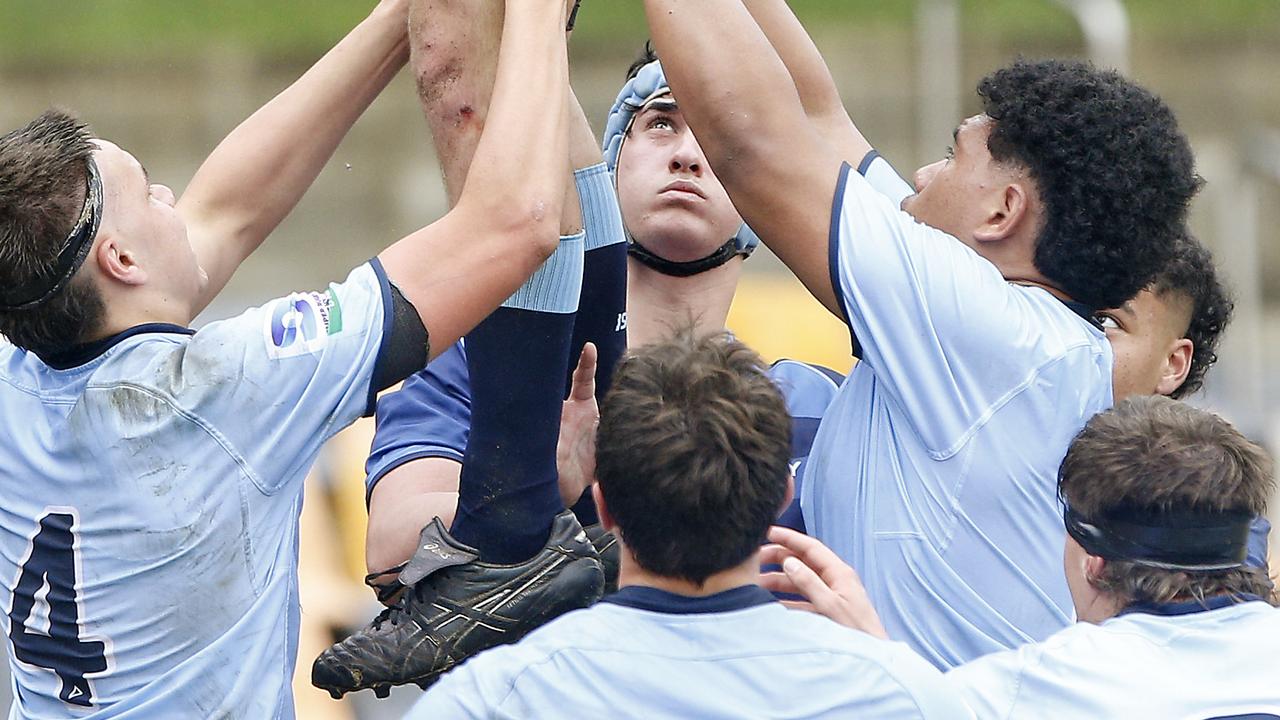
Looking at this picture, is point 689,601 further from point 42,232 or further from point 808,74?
point 808,74

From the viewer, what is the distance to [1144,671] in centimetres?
237

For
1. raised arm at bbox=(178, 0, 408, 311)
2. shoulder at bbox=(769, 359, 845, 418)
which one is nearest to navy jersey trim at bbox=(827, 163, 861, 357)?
shoulder at bbox=(769, 359, 845, 418)

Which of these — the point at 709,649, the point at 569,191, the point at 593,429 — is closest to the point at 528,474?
the point at 593,429

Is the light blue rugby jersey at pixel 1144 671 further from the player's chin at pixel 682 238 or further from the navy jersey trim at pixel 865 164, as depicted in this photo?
the player's chin at pixel 682 238

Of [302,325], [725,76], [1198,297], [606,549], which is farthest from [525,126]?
[1198,297]

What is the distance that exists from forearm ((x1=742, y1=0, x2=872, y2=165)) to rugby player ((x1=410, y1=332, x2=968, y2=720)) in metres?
0.98

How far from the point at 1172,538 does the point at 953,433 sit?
38 cm

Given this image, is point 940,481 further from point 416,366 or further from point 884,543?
point 416,366

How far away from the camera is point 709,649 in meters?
2.26

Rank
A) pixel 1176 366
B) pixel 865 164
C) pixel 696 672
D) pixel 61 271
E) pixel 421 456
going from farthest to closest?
pixel 1176 366 < pixel 421 456 < pixel 865 164 < pixel 61 271 < pixel 696 672

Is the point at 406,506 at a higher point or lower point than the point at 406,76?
lower

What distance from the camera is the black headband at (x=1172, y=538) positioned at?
2.44 m

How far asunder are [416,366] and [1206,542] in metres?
1.25

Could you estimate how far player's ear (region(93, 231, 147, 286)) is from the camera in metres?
2.65
